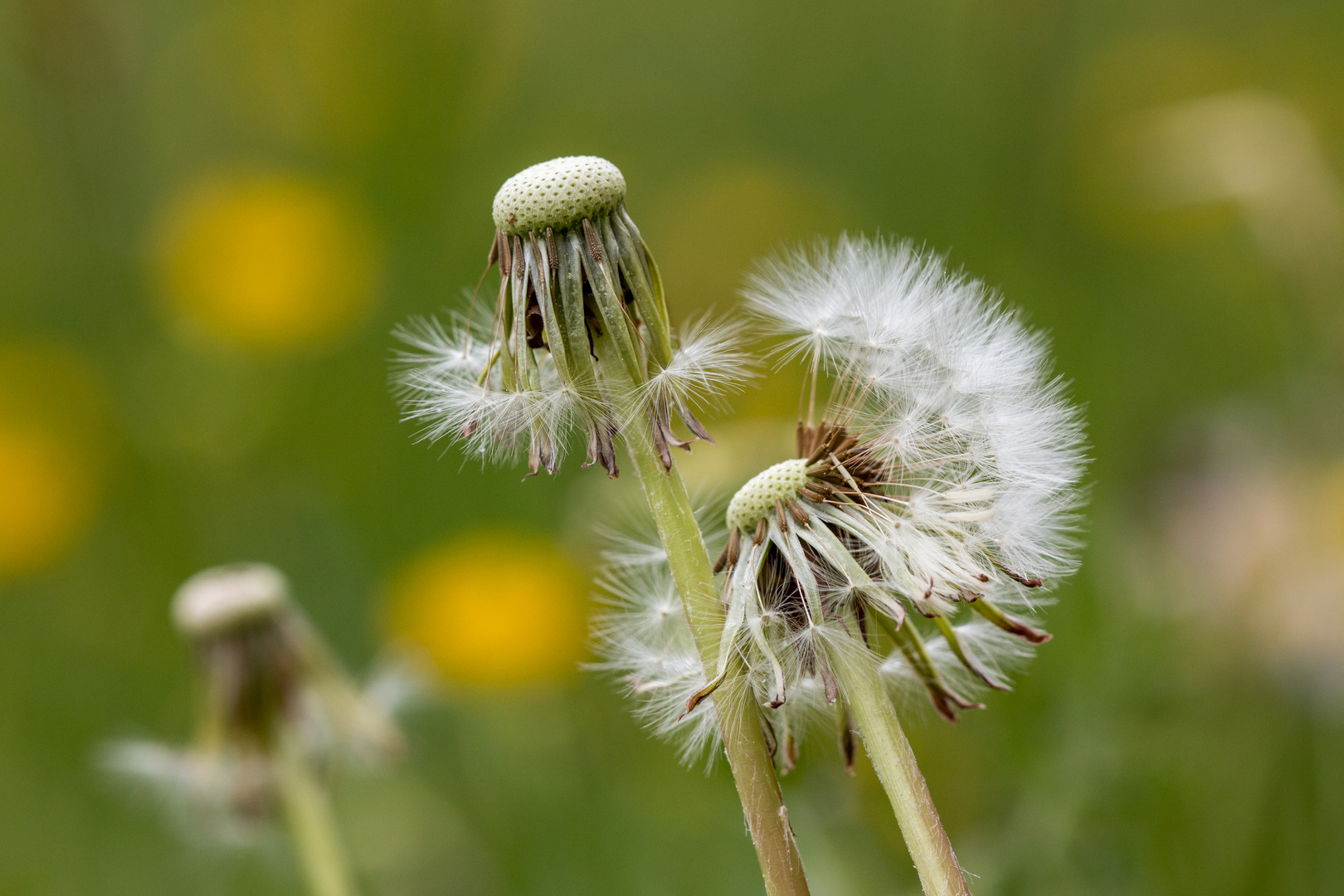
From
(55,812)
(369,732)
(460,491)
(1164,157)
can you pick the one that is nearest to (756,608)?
(369,732)

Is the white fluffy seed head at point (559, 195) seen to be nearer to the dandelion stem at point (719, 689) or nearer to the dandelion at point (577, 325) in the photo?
the dandelion at point (577, 325)

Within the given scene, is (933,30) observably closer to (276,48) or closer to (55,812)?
(276,48)

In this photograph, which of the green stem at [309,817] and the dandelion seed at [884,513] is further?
the green stem at [309,817]

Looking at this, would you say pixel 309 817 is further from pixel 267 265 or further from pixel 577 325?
pixel 267 265

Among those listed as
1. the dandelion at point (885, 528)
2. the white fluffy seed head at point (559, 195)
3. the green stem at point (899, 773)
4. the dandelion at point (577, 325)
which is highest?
the white fluffy seed head at point (559, 195)

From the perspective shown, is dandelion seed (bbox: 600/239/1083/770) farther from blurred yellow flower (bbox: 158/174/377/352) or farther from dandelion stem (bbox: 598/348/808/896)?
blurred yellow flower (bbox: 158/174/377/352)

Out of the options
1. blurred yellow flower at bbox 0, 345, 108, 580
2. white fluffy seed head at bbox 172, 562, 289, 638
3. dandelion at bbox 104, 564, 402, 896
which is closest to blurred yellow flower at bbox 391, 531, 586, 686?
blurred yellow flower at bbox 0, 345, 108, 580

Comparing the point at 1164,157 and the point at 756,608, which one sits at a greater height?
the point at 1164,157

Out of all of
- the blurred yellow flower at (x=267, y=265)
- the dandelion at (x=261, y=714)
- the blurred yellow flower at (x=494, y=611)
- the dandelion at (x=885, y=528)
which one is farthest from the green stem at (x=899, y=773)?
the blurred yellow flower at (x=267, y=265)
